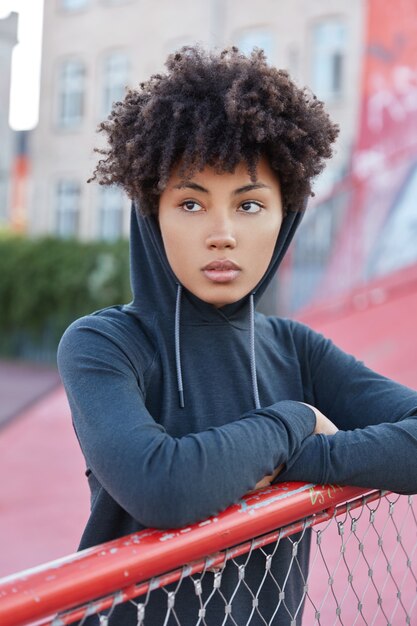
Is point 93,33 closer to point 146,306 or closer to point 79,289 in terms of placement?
point 79,289

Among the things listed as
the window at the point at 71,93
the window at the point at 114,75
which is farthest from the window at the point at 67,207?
the window at the point at 114,75

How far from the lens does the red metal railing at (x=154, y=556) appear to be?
3.21ft

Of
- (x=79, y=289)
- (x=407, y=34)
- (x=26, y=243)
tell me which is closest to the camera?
(x=407, y=34)

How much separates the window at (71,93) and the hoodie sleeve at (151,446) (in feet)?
60.9

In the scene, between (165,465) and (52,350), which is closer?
(165,465)

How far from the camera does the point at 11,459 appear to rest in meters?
7.10

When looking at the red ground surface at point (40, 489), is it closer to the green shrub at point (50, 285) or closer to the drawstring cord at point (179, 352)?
the drawstring cord at point (179, 352)

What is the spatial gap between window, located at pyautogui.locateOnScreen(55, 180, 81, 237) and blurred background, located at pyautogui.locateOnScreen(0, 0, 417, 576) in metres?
0.04

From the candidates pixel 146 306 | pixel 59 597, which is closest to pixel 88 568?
pixel 59 597

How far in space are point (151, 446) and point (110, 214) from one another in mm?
17714

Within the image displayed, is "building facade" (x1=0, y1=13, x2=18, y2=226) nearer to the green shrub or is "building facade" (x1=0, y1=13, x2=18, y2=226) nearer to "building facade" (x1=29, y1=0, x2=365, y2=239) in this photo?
"building facade" (x1=29, y1=0, x2=365, y2=239)

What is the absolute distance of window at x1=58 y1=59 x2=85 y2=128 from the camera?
1920cm

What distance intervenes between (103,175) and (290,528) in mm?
794

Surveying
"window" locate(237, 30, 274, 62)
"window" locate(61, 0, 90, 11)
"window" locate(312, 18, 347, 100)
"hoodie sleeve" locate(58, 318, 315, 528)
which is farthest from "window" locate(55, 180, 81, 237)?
"hoodie sleeve" locate(58, 318, 315, 528)
